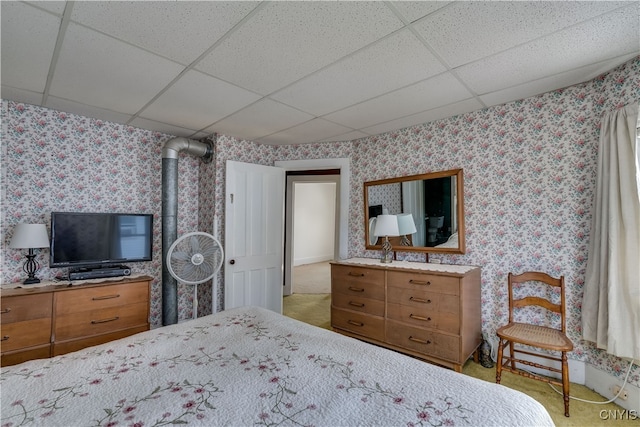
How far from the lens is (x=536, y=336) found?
2035 millimetres

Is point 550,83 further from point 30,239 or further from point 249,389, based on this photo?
point 30,239

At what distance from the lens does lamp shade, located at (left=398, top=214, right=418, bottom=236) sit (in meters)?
2.98

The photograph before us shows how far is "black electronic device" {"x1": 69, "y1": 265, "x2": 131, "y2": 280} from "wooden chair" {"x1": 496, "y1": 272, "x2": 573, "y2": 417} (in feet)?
10.5

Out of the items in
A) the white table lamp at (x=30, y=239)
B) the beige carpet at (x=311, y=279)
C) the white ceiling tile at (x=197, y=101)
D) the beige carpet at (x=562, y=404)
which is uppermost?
the white ceiling tile at (x=197, y=101)

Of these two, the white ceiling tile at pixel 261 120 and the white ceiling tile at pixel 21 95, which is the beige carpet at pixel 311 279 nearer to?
the white ceiling tile at pixel 261 120

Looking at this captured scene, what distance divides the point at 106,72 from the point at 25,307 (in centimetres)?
181

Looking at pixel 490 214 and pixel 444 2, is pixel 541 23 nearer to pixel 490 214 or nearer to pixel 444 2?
pixel 444 2

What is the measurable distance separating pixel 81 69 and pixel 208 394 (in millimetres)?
2144

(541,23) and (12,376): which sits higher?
(541,23)

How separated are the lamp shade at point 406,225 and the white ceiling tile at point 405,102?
1.00 metres

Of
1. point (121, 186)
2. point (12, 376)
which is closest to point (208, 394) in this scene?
point (12, 376)

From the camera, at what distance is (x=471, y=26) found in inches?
58.9

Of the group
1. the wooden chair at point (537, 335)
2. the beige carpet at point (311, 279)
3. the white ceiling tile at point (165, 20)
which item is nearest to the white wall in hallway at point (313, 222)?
the beige carpet at point (311, 279)

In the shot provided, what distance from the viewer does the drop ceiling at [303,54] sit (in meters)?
1.40
